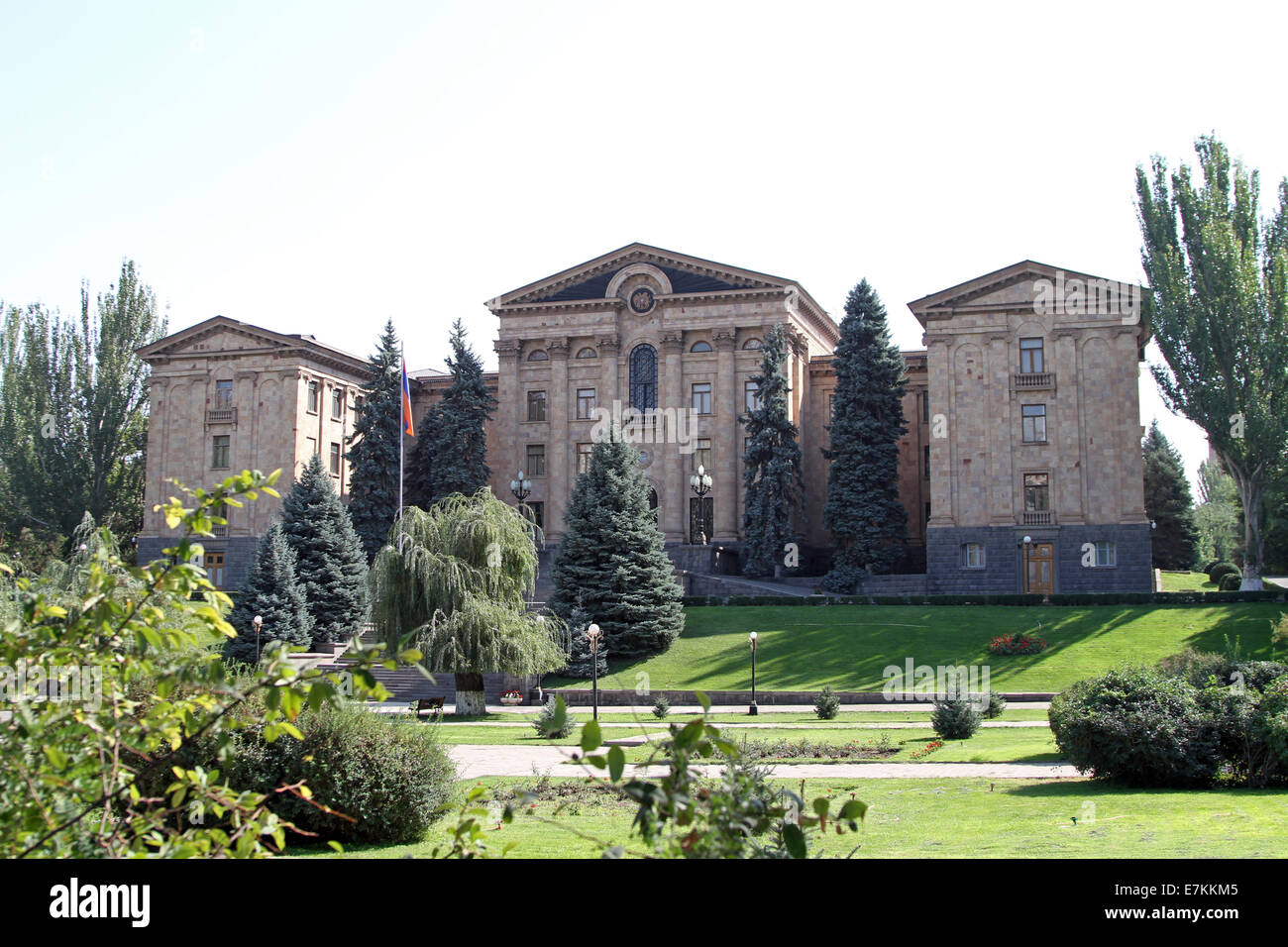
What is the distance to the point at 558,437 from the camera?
59.1 meters

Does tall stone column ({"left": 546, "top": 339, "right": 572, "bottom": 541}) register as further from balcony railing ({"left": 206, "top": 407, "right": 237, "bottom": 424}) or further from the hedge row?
balcony railing ({"left": 206, "top": 407, "right": 237, "bottom": 424})

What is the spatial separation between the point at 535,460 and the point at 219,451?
16.3 m

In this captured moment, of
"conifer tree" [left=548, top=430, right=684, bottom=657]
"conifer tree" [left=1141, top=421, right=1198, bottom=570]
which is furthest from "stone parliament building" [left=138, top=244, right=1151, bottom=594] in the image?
"conifer tree" [left=1141, top=421, right=1198, bottom=570]

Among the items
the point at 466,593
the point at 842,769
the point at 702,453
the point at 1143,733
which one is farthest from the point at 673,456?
the point at 1143,733

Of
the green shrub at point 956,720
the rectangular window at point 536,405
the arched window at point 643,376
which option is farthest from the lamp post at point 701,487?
the green shrub at point 956,720

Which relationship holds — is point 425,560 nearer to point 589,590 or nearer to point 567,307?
point 589,590

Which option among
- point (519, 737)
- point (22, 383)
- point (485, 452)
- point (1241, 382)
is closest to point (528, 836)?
point (519, 737)

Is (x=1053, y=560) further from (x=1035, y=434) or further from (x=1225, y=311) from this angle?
(x=1225, y=311)

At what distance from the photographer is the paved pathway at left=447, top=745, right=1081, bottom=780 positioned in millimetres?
17364

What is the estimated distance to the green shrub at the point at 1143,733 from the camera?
15070 millimetres

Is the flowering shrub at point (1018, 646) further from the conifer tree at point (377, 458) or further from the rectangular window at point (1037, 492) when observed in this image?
the conifer tree at point (377, 458)

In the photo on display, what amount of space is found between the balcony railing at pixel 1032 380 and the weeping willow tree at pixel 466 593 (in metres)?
26.0
